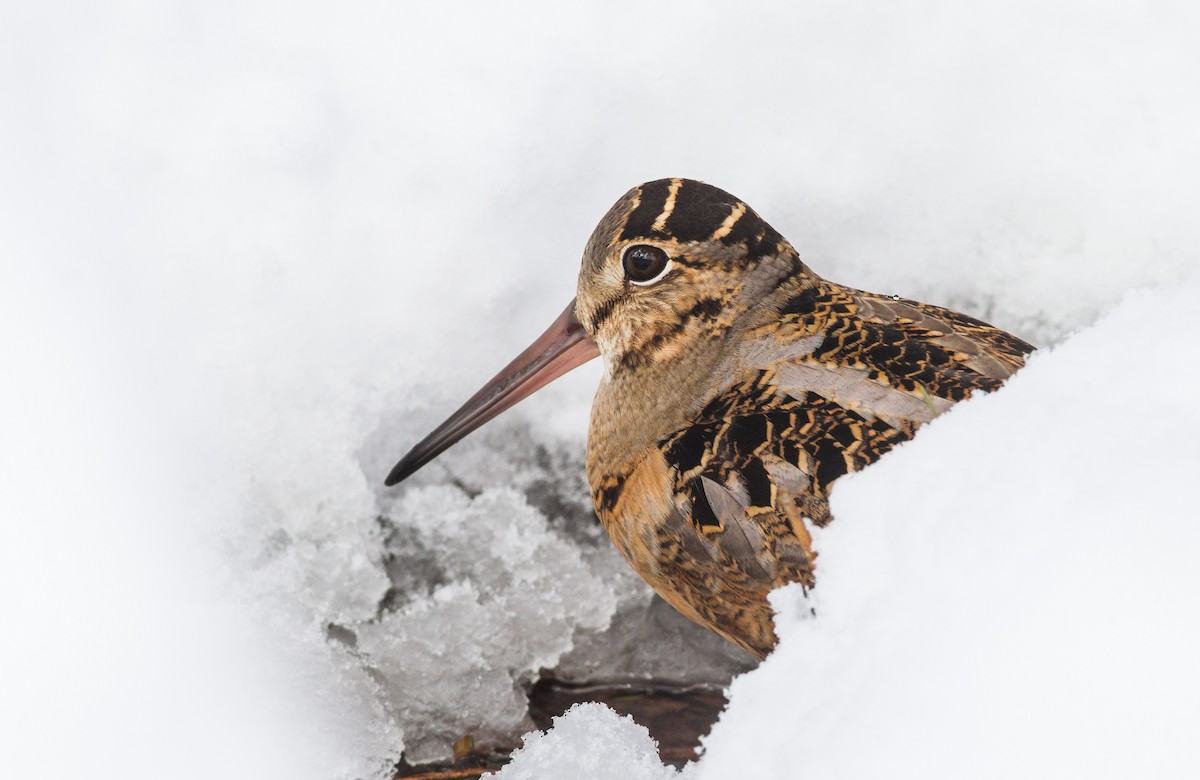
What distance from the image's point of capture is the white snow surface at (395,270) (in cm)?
184

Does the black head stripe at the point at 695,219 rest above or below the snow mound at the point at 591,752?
above

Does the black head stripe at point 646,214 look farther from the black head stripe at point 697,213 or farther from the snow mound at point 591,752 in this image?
the snow mound at point 591,752

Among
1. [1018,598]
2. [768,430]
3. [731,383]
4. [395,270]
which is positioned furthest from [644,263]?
[1018,598]

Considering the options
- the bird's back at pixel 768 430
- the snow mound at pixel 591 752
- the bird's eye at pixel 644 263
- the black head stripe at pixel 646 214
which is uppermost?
the black head stripe at pixel 646 214

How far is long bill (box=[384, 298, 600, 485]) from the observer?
198cm

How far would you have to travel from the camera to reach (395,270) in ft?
7.38

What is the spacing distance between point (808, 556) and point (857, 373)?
1.06ft

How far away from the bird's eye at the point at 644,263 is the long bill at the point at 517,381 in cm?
21

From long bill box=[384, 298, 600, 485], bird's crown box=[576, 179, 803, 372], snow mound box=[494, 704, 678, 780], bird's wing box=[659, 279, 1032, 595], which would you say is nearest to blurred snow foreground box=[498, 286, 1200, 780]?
bird's wing box=[659, 279, 1032, 595]

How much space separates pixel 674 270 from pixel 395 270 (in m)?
0.72

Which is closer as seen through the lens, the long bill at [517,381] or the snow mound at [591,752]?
the snow mound at [591,752]

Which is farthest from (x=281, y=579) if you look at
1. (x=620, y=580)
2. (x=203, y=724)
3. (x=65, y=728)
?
(x=620, y=580)

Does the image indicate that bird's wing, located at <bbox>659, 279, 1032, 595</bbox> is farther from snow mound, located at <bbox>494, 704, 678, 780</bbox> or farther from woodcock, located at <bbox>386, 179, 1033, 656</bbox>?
snow mound, located at <bbox>494, 704, 678, 780</bbox>

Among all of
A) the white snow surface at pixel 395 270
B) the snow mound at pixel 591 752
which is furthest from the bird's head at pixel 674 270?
the snow mound at pixel 591 752
